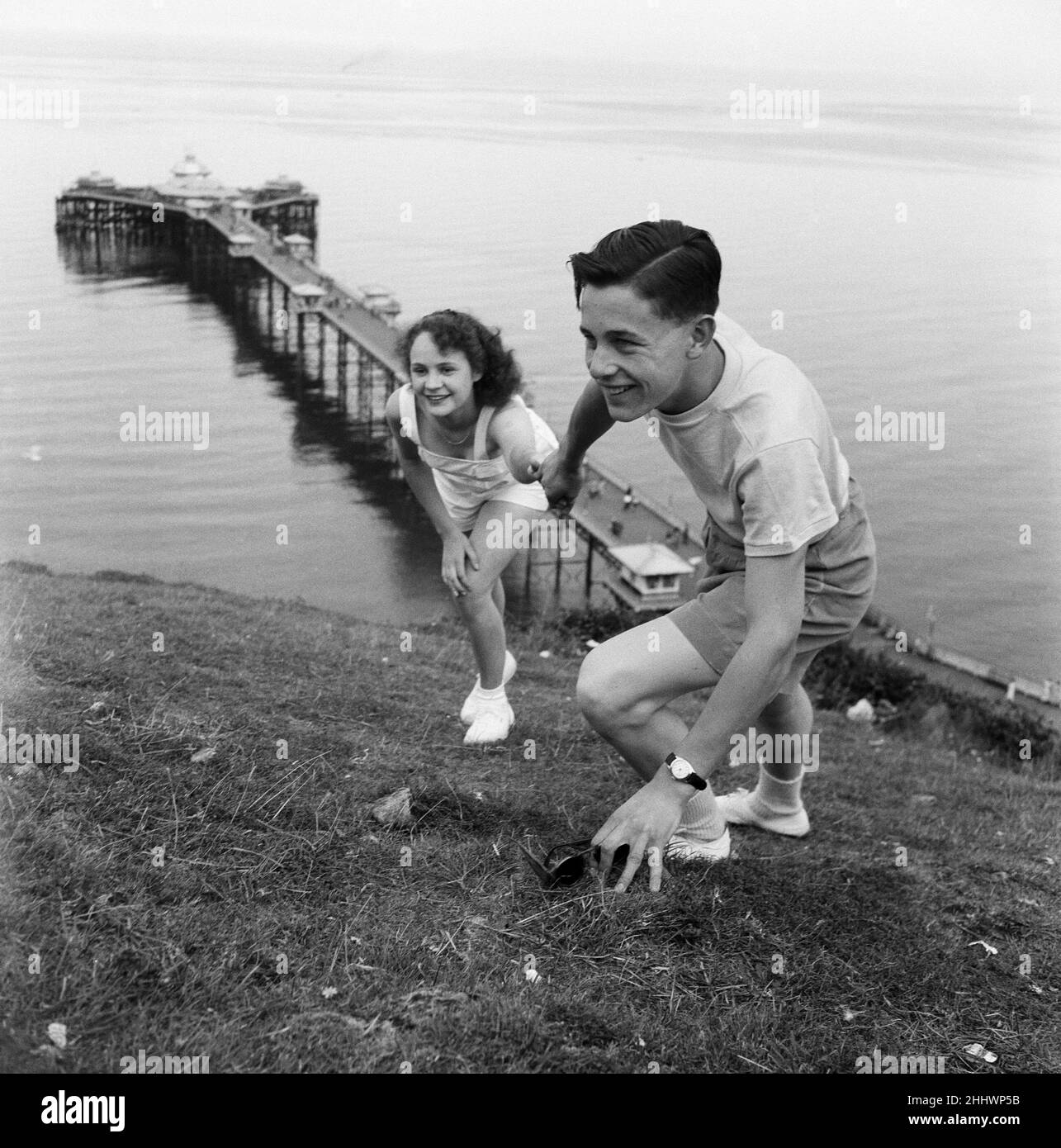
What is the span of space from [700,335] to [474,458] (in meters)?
2.36

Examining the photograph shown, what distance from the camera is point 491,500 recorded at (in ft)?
18.4

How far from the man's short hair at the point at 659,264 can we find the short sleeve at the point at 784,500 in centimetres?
45

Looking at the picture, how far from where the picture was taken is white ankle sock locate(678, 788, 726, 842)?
4066mm

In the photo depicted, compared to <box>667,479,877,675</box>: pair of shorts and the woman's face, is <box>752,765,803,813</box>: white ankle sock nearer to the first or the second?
<box>667,479,877,675</box>: pair of shorts

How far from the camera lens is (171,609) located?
900cm

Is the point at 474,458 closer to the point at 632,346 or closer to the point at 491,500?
the point at 491,500

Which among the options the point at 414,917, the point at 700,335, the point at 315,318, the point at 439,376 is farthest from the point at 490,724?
the point at 315,318

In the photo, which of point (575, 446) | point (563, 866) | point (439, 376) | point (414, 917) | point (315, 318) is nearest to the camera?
point (414, 917)

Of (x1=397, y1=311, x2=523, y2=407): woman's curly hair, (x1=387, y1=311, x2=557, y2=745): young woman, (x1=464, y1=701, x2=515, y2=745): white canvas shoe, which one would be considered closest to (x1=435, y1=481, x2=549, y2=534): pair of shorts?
(x1=387, y1=311, x2=557, y2=745): young woman

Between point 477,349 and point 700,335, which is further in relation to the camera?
point 477,349

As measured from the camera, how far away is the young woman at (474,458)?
5355mm

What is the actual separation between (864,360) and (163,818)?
46.4 m
